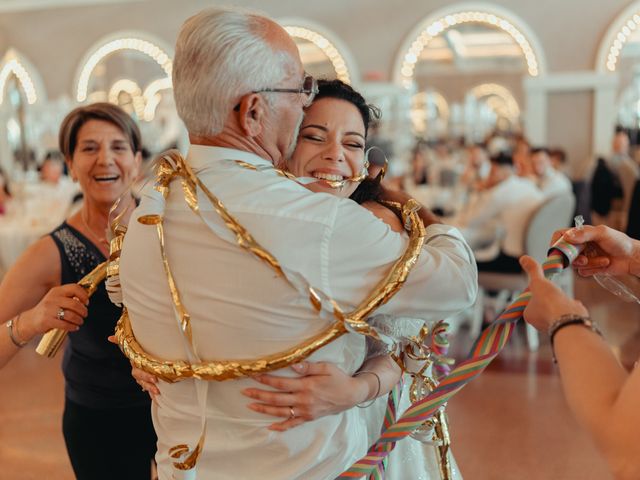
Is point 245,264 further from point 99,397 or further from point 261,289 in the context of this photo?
point 99,397

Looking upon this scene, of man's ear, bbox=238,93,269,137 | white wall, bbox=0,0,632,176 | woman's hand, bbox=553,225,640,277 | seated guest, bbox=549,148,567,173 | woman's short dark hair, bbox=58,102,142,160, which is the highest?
man's ear, bbox=238,93,269,137

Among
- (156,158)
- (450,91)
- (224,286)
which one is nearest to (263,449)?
(224,286)

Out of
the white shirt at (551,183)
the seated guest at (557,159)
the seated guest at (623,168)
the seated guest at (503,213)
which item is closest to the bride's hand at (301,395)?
the seated guest at (503,213)

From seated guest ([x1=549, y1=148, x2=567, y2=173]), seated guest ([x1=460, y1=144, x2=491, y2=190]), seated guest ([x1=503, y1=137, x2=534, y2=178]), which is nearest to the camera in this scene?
seated guest ([x1=503, y1=137, x2=534, y2=178])

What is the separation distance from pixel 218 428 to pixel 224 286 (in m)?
0.24

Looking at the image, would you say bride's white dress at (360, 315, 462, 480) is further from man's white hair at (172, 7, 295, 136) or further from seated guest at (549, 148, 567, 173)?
seated guest at (549, 148, 567, 173)

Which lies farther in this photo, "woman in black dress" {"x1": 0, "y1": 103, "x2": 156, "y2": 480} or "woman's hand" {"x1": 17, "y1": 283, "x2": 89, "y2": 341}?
"woman in black dress" {"x1": 0, "y1": 103, "x2": 156, "y2": 480}

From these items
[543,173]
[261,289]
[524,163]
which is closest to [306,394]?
[261,289]

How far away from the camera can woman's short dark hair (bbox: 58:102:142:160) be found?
1956mm

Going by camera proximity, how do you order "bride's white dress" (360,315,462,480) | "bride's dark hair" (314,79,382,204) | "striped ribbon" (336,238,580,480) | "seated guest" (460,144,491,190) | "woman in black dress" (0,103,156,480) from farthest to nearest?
"seated guest" (460,144,491,190) < "woman in black dress" (0,103,156,480) < "bride's dark hair" (314,79,382,204) < "bride's white dress" (360,315,462,480) < "striped ribbon" (336,238,580,480)

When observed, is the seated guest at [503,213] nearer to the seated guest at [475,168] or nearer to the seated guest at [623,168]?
the seated guest at [475,168]

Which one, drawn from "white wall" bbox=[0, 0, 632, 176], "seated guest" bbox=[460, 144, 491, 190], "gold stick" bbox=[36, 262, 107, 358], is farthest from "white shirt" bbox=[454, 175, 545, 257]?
"white wall" bbox=[0, 0, 632, 176]

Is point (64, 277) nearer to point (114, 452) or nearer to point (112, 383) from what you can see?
point (112, 383)

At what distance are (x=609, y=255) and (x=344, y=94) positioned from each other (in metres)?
0.61
